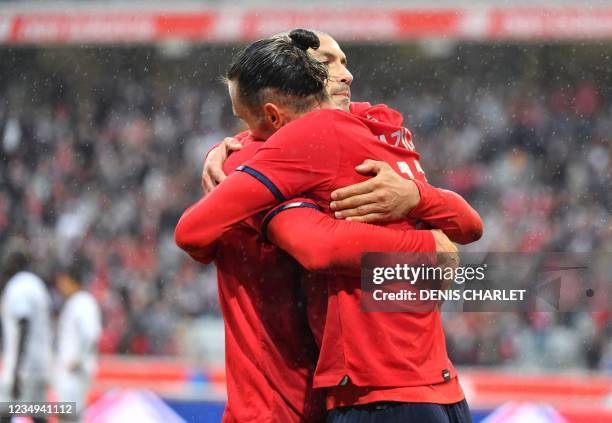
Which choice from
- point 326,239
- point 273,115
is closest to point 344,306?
point 326,239

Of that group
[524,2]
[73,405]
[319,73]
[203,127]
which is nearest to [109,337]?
[203,127]

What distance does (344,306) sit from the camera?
239 cm

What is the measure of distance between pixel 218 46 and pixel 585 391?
954 centimetres

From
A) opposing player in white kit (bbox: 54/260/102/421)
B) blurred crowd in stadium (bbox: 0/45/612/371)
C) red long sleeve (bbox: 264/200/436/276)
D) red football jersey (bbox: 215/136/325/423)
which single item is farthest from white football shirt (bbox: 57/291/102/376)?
red long sleeve (bbox: 264/200/436/276)

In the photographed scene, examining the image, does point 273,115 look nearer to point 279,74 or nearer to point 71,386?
point 279,74

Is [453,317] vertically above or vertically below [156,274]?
below

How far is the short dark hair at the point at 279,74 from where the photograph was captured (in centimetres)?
251

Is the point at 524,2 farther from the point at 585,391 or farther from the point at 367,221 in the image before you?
the point at 367,221

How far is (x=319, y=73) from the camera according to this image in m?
2.56

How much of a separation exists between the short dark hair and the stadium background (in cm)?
872

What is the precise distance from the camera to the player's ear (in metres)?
2.55

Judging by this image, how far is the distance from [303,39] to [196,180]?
11540 mm

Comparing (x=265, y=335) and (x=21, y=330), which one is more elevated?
(x=21, y=330)

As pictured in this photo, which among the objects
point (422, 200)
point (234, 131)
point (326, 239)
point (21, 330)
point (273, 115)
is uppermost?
point (234, 131)
